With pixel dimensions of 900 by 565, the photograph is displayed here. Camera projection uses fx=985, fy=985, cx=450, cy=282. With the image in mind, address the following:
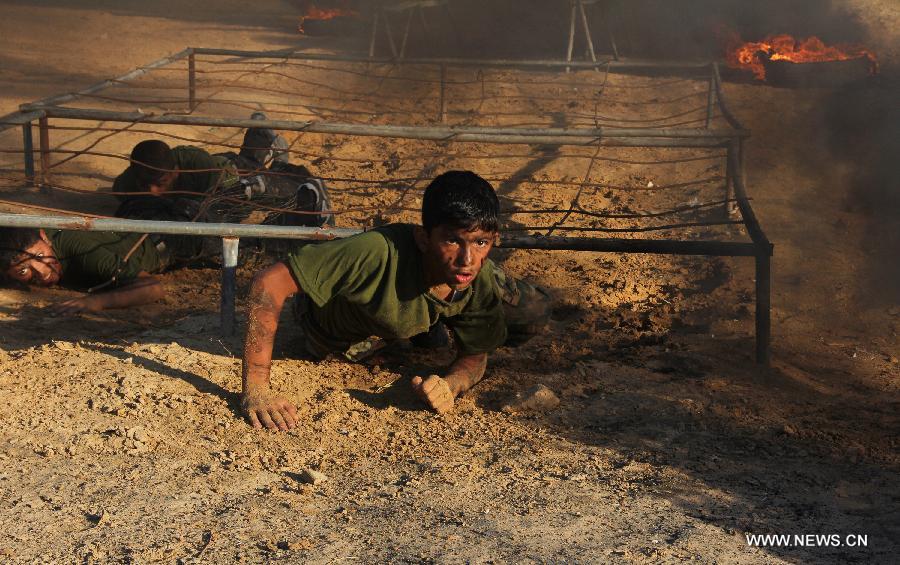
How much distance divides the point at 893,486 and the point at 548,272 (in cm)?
327

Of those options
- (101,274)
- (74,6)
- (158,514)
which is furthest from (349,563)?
(74,6)

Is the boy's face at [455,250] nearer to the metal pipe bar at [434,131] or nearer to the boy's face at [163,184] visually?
the metal pipe bar at [434,131]

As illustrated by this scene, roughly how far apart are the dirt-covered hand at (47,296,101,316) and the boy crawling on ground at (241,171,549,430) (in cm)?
200

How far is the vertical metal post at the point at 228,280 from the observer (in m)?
4.69

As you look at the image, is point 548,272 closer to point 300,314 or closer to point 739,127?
point 739,127

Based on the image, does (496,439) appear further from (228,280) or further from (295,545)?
(228,280)

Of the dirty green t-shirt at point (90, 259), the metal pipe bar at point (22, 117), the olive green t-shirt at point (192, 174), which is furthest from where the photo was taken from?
the olive green t-shirt at point (192, 174)

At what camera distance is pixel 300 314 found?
4.80 metres

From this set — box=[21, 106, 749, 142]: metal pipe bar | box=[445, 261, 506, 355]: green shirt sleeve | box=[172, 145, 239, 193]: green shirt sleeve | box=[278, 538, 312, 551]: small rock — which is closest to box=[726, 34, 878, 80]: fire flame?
box=[21, 106, 749, 142]: metal pipe bar

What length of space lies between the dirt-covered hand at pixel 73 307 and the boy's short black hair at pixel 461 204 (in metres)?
2.75

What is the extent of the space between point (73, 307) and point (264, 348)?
88.8 inches

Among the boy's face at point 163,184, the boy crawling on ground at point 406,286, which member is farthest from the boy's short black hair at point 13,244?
the boy crawling on ground at point 406,286

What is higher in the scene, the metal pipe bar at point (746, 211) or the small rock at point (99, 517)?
the metal pipe bar at point (746, 211)

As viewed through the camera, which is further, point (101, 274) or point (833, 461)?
point (101, 274)
